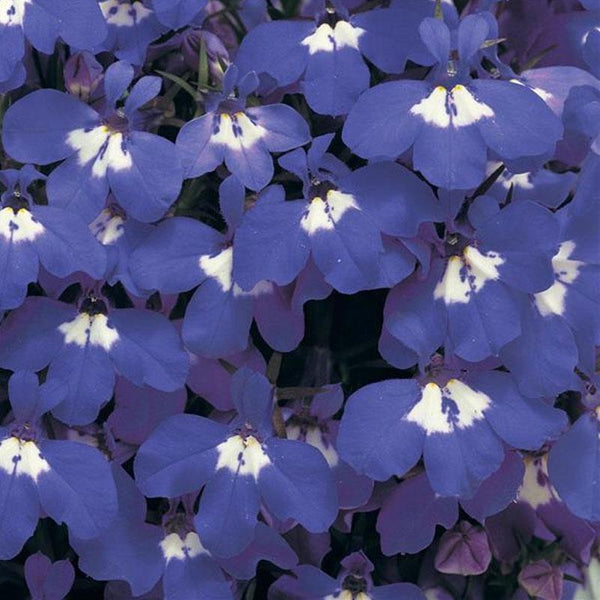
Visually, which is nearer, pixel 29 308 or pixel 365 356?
pixel 29 308

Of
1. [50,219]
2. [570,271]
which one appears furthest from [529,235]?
→ [50,219]

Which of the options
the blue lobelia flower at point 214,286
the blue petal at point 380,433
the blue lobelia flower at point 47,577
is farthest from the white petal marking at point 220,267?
the blue lobelia flower at point 47,577

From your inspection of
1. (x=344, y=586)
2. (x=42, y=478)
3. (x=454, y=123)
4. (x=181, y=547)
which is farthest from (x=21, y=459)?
(x=454, y=123)

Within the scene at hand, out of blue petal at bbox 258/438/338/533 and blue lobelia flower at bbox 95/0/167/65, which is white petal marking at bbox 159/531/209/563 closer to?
blue petal at bbox 258/438/338/533

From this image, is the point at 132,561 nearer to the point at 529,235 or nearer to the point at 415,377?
the point at 415,377

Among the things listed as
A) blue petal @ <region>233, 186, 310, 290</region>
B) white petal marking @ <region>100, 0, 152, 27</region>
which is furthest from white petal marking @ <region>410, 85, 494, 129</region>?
white petal marking @ <region>100, 0, 152, 27</region>

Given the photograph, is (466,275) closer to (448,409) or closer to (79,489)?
(448,409)

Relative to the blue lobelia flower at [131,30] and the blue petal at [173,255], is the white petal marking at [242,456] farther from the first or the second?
the blue lobelia flower at [131,30]
